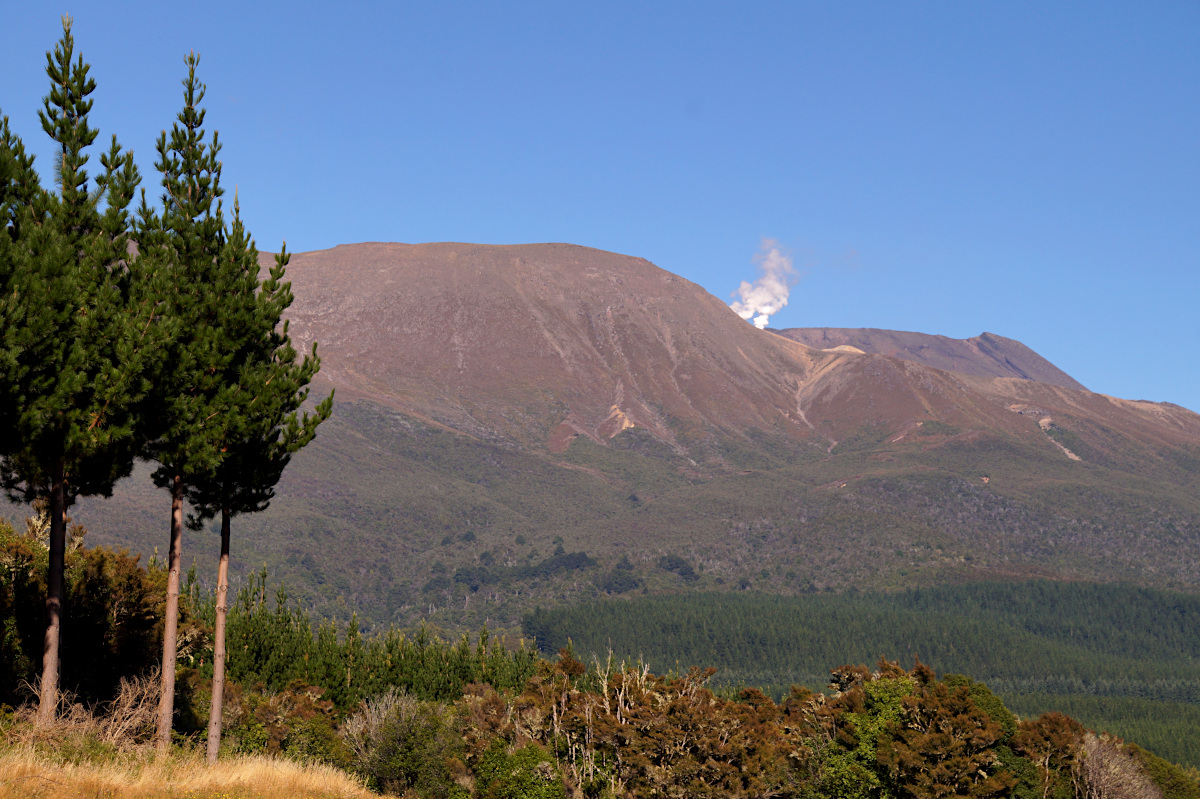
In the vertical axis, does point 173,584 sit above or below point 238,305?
below

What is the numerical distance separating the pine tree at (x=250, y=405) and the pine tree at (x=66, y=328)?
2.44m

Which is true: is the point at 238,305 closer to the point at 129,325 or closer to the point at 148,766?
the point at 129,325

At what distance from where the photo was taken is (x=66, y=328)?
71.9ft

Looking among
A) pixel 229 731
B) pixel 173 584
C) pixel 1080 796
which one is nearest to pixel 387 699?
pixel 229 731

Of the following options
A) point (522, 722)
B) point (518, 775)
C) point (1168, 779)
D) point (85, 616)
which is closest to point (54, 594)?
point (85, 616)

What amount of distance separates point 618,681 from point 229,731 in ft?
62.5

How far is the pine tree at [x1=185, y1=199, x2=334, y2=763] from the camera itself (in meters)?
25.9

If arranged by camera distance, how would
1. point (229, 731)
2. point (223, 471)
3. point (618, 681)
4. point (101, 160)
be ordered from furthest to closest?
point (618, 681) → point (229, 731) → point (223, 471) → point (101, 160)

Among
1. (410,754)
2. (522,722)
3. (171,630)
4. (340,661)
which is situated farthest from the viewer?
(340,661)

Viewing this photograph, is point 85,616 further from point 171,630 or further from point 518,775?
point 518,775

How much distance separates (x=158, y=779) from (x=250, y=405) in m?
9.28

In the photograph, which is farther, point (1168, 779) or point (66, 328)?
point (1168, 779)

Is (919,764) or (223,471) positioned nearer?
(223,471)

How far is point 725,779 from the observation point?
145 ft
